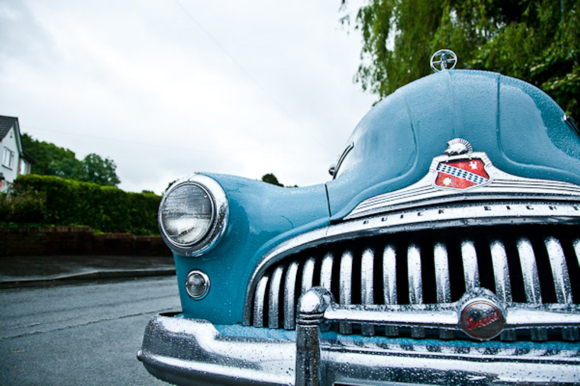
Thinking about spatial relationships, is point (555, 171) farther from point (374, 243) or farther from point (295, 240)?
point (295, 240)

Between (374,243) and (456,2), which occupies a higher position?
(456,2)

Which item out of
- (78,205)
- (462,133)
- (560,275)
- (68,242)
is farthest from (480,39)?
(78,205)

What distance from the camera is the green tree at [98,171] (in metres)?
58.0

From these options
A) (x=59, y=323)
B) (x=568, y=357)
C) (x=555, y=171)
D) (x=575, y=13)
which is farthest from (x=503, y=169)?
(x=575, y=13)

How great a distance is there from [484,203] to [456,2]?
850cm

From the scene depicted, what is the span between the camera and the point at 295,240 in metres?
1.31

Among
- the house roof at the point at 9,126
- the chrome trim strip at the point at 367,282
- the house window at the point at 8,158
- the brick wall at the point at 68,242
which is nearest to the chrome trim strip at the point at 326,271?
the chrome trim strip at the point at 367,282

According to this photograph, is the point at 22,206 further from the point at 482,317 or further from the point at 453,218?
the point at 482,317

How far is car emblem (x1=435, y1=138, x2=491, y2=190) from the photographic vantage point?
118 cm

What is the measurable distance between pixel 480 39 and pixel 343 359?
28.1ft

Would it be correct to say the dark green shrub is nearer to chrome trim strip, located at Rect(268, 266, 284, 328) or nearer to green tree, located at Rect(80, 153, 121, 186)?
chrome trim strip, located at Rect(268, 266, 284, 328)

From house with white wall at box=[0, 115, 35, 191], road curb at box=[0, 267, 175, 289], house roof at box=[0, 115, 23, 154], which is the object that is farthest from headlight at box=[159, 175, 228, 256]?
house roof at box=[0, 115, 23, 154]

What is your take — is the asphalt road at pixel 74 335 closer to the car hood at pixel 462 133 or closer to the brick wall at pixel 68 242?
the car hood at pixel 462 133

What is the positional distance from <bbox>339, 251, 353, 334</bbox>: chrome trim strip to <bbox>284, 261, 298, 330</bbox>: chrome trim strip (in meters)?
0.17
